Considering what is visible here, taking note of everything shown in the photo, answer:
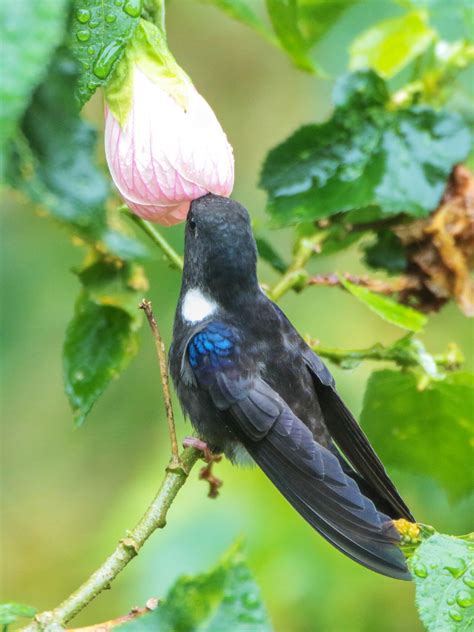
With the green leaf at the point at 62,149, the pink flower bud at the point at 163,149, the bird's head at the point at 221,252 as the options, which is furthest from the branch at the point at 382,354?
the green leaf at the point at 62,149

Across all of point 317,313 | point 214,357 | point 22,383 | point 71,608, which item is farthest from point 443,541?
point 22,383

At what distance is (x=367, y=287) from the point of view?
158 centimetres

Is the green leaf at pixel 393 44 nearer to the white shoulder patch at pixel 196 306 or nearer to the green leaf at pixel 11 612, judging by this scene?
the white shoulder patch at pixel 196 306

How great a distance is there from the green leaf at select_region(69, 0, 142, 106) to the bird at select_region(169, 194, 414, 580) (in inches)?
12.8

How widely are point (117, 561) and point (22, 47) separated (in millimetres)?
539

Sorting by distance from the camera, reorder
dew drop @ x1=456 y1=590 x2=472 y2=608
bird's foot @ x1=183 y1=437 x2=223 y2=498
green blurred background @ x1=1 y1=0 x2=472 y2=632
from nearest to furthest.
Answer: dew drop @ x1=456 y1=590 x2=472 y2=608 → bird's foot @ x1=183 y1=437 x2=223 y2=498 → green blurred background @ x1=1 y1=0 x2=472 y2=632

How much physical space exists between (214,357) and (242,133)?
2.43 metres

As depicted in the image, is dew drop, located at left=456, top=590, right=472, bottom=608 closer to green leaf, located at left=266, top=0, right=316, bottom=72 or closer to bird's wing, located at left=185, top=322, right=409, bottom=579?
bird's wing, located at left=185, top=322, right=409, bottom=579

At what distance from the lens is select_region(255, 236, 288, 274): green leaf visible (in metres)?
1.56

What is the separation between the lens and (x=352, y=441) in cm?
143

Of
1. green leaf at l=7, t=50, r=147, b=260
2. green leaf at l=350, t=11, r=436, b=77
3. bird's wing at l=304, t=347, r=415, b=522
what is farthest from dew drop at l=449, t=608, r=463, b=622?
green leaf at l=350, t=11, r=436, b=77

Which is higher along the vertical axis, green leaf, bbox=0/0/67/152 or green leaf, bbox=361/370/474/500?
green leaf, bbox=361/370/474/500

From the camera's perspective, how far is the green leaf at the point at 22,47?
606 millimetres

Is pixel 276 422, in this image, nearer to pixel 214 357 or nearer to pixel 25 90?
pixel 214 357
